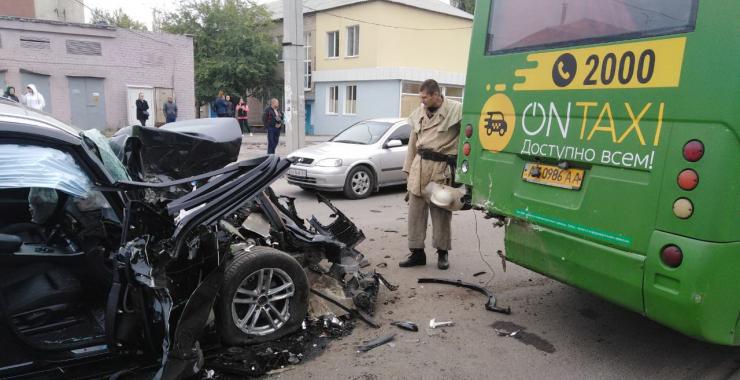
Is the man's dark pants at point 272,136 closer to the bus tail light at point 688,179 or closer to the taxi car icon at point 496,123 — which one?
the taxi car icon at point 496,123

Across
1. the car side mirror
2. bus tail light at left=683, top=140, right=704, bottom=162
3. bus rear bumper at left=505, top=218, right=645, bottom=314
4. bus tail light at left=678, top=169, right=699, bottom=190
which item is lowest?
bus rear bumper at left=505, top=218, right=645, bottom=314

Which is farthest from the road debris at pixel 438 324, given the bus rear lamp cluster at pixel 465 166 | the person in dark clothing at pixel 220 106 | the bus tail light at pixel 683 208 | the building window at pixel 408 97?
A: the building window at pixel 408 97

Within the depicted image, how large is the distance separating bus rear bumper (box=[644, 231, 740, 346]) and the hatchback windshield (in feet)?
23.2

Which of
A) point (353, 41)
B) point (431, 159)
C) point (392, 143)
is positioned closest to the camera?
point (431, 159)

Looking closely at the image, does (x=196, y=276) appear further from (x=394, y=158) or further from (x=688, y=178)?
(x=394, y=158)

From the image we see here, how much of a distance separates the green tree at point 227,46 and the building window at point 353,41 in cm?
527

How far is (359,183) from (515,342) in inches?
228

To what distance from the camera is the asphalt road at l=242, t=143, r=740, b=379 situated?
→ 130 inches

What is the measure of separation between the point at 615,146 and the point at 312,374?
94.1 inches

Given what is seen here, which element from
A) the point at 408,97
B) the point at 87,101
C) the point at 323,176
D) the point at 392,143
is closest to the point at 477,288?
the point at 323,176

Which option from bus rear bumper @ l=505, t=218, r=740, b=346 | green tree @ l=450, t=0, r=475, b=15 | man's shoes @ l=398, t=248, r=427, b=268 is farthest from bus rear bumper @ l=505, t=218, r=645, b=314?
green tree @ l=450, t=0, r=475, b=15

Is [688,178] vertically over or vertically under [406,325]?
over

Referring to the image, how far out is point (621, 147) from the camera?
3027 millimetres

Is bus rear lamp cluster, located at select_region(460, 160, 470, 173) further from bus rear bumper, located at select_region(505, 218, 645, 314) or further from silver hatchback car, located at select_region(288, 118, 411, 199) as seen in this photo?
silver hatchback car, located at select_region(288, 118, 411, 199)
